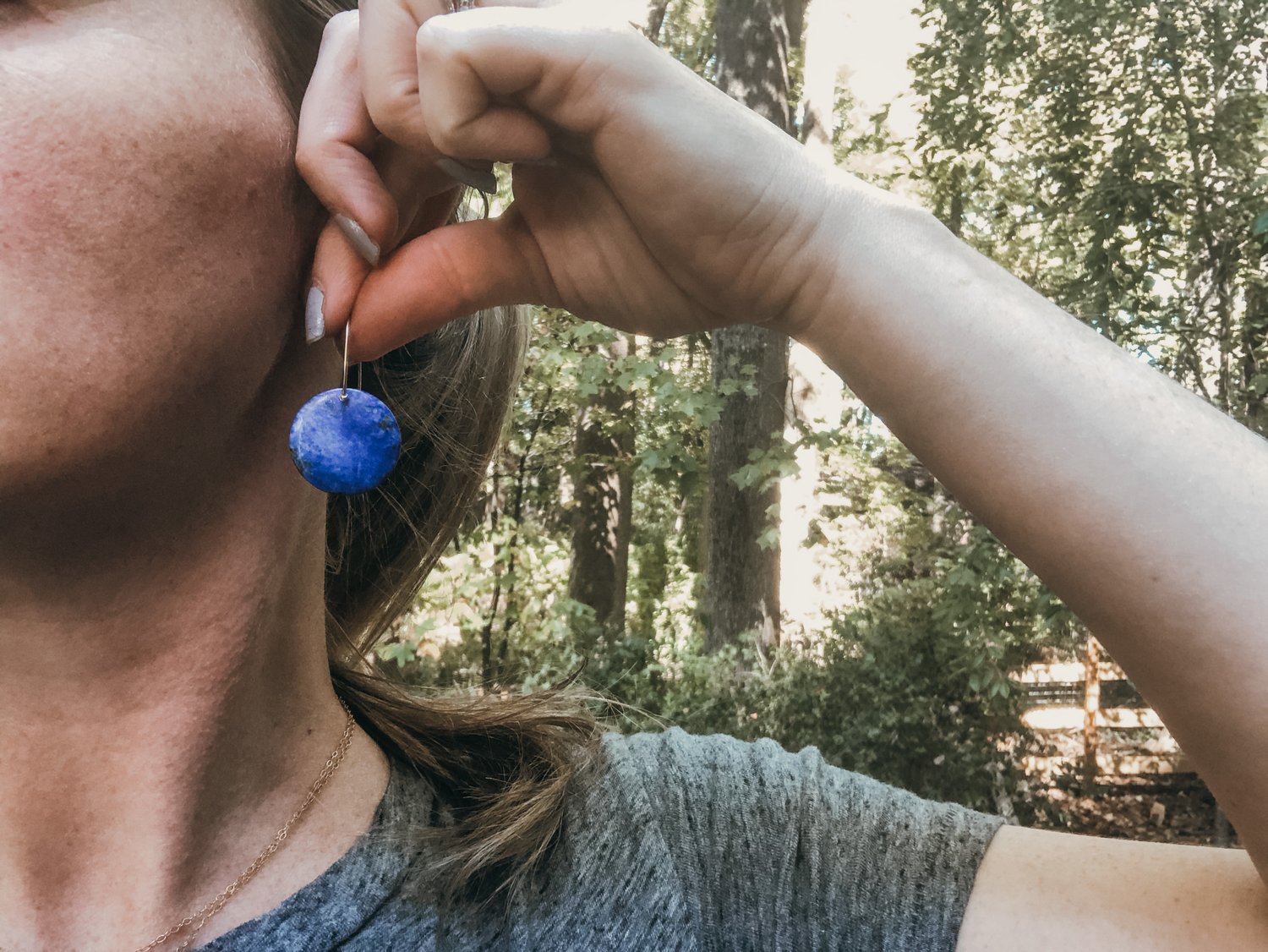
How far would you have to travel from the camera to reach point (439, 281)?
4.23 feet

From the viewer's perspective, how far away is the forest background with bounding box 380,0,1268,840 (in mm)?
4703

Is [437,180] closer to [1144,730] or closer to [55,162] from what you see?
[55,162]

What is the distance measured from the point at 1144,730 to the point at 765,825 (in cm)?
582

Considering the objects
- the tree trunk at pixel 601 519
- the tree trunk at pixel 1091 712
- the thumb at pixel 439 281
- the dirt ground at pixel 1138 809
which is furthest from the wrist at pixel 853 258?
the tree trunk at pixel 601 519

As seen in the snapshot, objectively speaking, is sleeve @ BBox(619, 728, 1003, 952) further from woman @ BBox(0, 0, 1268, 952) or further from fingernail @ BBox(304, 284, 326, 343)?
fingernail @ BBox(304, 284, 326, 343)

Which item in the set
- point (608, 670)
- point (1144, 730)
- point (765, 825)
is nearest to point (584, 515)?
point (608, 670)

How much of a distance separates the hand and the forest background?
11.6ft

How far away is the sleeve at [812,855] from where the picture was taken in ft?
4.53

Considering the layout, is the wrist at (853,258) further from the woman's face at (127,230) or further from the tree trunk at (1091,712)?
the tree trunk at (1091,712)

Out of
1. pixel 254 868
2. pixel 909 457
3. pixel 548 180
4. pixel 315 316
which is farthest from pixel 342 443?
pixel 909 457

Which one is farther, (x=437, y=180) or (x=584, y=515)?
(x=584, y=515)

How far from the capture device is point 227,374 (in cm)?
127

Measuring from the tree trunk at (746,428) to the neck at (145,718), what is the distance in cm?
454

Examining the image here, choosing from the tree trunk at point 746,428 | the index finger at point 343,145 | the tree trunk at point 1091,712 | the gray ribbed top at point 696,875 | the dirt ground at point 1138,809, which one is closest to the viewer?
the index finger at point 343,145
